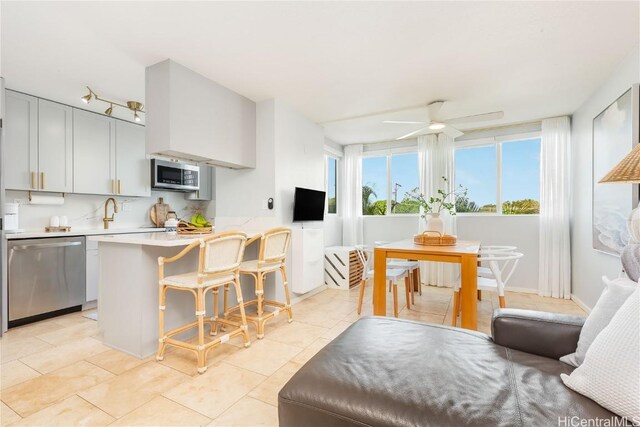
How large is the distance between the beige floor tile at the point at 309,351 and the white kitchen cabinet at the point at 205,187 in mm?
3676

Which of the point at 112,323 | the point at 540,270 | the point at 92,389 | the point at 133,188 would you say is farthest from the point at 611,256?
the point at 133,188

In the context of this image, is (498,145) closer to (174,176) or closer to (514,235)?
(514,235)

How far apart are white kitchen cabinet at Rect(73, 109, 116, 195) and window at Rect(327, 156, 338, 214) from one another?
336 cm

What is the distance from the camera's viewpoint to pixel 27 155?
3277 millimetres

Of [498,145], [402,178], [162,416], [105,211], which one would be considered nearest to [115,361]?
[162,416]

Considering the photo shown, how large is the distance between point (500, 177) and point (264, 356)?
170 inches

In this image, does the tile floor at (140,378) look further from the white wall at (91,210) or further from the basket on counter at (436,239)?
the white wall at (91,210)

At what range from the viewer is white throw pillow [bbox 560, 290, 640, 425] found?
85cm

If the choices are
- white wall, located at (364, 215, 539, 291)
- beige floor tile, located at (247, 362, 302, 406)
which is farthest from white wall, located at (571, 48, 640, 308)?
beige floor tile, located at (247, 362, 302, 406)

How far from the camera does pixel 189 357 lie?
2.32 m

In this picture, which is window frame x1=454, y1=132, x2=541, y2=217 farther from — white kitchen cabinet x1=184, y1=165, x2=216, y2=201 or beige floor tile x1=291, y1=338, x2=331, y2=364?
white kitchen cabinet x1=184, y1=165, x2=216, y2=201

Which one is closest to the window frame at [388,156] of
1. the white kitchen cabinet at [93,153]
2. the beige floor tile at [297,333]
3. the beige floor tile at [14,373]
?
the beige floor tile at [297,333]

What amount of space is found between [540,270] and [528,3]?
361cm

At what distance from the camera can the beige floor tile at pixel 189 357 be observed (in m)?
2.16
